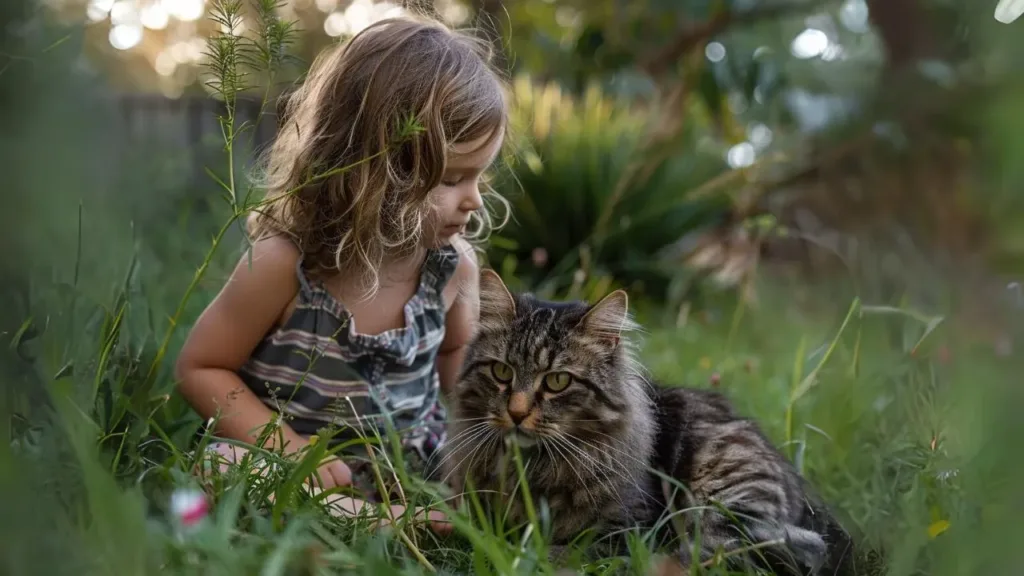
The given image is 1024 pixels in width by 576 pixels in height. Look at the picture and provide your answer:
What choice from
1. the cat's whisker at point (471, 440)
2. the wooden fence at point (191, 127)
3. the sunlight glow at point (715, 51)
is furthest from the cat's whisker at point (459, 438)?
the sunlight glow at point (715, 51)

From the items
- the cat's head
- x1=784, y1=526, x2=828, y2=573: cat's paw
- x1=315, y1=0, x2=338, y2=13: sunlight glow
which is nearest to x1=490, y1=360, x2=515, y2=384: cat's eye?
the cat's head

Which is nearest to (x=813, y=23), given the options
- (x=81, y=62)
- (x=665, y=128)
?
(x=665, y=128)

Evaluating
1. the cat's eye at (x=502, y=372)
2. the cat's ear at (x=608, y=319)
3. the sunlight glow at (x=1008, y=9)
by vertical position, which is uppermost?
the sunlight glow at (x=1008, y=9)

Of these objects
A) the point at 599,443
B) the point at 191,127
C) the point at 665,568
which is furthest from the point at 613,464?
the point at 191,127

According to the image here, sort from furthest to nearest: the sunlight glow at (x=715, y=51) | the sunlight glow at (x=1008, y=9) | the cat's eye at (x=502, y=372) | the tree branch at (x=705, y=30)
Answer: the tree branch at (x=705, y=30), the sunlight glow at (x=715, y=51), the cat's eye at (x=502, y=372), the sunlight glow at (x=1008, y=9)

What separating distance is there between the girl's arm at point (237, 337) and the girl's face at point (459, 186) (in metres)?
0.38

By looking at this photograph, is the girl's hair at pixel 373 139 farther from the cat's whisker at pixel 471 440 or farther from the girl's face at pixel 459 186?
the cat's whisker at pixel 471 440

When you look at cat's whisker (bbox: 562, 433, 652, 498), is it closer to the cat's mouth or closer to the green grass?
the cat's mouth

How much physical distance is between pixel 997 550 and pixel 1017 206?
0.63 ft

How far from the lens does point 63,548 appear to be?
76 centimetres

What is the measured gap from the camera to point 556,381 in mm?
1756

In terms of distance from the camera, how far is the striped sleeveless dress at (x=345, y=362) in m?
2.04

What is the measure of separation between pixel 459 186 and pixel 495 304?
338 millimetres

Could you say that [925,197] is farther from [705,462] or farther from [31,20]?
[31,20]
